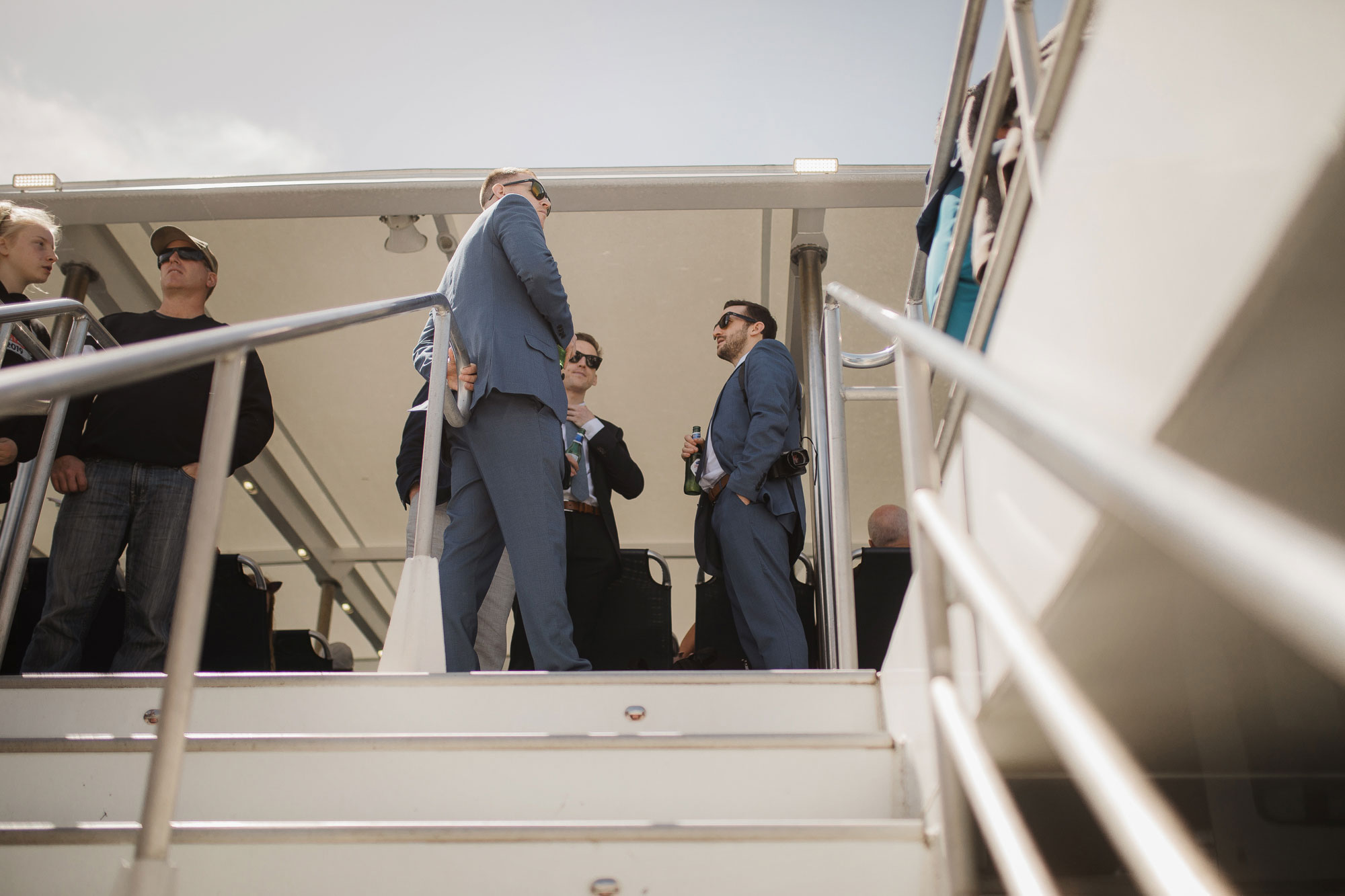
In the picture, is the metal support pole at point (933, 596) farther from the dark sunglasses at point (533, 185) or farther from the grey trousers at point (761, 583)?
the dark sunglasses at point (533, 185)

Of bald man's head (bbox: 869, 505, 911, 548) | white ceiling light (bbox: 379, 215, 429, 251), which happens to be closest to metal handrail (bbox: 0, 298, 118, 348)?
white ceiling light (bbox: 379, 215, 429, 251)

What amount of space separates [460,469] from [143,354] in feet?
5.14

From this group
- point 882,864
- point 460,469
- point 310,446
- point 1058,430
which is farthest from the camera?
point 310,446

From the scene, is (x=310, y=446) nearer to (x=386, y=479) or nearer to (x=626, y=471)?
(x=386, y=479)

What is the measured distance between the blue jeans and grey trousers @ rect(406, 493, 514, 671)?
2.02 ft

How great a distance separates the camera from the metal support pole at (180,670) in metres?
0.88

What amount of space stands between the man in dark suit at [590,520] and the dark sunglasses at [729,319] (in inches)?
20.1

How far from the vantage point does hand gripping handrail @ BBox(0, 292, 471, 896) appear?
2.72 feet

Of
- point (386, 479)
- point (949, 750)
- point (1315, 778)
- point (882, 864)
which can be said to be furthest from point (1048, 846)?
point (386, 479)

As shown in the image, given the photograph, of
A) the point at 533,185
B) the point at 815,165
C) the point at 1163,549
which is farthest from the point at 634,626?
the point at 1163,549

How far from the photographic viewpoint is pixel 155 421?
243cm

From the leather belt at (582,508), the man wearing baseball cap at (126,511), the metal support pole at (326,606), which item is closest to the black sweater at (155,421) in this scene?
the man wearing baseball cap at (126,511)

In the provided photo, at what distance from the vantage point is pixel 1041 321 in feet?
3.27

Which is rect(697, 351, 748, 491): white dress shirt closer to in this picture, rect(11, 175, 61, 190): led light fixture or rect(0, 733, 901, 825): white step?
rect(0, 733, 901, 825): white step
